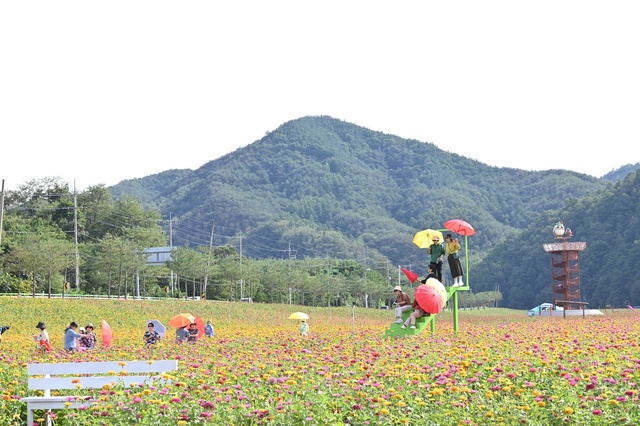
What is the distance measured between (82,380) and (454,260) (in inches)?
533

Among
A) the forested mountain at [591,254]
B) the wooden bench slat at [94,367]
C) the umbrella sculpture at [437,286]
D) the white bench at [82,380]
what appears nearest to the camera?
the white bench at [82,380]

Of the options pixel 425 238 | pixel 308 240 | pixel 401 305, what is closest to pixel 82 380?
pixel 401 305

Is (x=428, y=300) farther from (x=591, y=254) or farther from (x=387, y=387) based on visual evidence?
(x=591, y=254)

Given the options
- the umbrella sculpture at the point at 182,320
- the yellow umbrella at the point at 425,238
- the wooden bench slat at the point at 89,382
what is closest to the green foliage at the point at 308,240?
the yellow umbrella at the point at 425,238

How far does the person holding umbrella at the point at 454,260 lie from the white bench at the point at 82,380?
11.7 m

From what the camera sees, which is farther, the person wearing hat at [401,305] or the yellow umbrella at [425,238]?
the yellow umbrella at [425,238]

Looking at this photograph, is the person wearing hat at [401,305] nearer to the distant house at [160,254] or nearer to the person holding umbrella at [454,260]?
the person holding umbrella at [454,260]

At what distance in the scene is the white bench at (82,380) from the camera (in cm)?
1030

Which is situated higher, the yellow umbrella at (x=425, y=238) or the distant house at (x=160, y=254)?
the distant house at (x=160, y=254)

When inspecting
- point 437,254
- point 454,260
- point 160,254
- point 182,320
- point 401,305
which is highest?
point 160,254

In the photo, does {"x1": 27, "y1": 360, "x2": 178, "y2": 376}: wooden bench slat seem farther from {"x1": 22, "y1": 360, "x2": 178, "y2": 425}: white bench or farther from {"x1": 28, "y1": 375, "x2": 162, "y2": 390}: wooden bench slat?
{"x1": 28, "y1": 375, "x2": 162, "y2": 390}: wooden bench slat

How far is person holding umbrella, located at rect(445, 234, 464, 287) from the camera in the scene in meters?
21.8

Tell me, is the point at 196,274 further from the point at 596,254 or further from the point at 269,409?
the point at 269,409

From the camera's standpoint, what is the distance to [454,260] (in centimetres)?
2230
